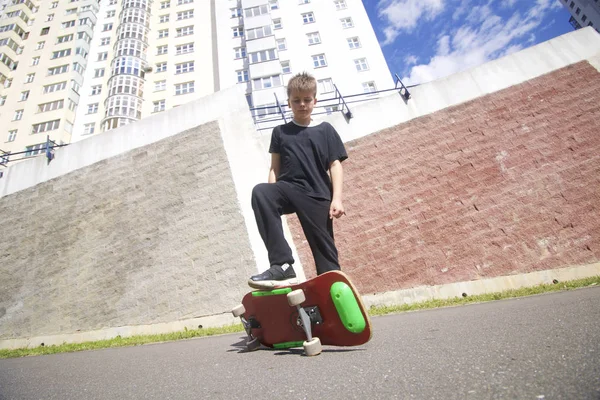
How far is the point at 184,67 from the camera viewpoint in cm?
2850

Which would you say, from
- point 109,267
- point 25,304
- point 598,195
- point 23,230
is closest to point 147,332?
point 109,267

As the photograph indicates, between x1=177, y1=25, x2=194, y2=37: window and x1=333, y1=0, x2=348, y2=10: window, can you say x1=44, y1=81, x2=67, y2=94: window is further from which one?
x1=333, y1=0, x2=348, y2=10: window

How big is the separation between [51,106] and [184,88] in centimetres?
1306

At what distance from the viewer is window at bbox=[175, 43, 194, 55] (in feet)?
96.0

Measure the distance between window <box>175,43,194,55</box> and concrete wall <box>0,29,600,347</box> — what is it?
2587 centimetres

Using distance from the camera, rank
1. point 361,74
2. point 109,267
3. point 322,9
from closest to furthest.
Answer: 1. point 109,267
2. point 361,74
3. point 322,9

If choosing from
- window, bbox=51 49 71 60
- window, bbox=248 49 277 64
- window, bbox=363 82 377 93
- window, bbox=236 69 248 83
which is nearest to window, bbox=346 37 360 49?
window, bbox=363 82 377 93

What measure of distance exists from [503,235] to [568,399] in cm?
588

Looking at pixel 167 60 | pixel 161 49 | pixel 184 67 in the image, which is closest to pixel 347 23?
pixel 184 67

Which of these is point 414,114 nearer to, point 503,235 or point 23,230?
point 503,235

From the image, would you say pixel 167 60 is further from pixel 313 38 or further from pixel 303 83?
pixel 303 83

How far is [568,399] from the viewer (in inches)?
28.4

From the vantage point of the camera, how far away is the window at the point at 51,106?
27.6 m

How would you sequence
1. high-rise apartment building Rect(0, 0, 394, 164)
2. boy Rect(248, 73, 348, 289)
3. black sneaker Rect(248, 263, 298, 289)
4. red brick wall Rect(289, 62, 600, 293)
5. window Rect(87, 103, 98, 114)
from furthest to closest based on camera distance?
window Rect(87, 103, 98, 114), high-rise apartment building Rect(0, 0, 394, 164), red brick wall Rect(289, 62, 600, 293), boy Rect(248, 73, 348, 289), black sneaker Rect(248, 263, 298, 289)
